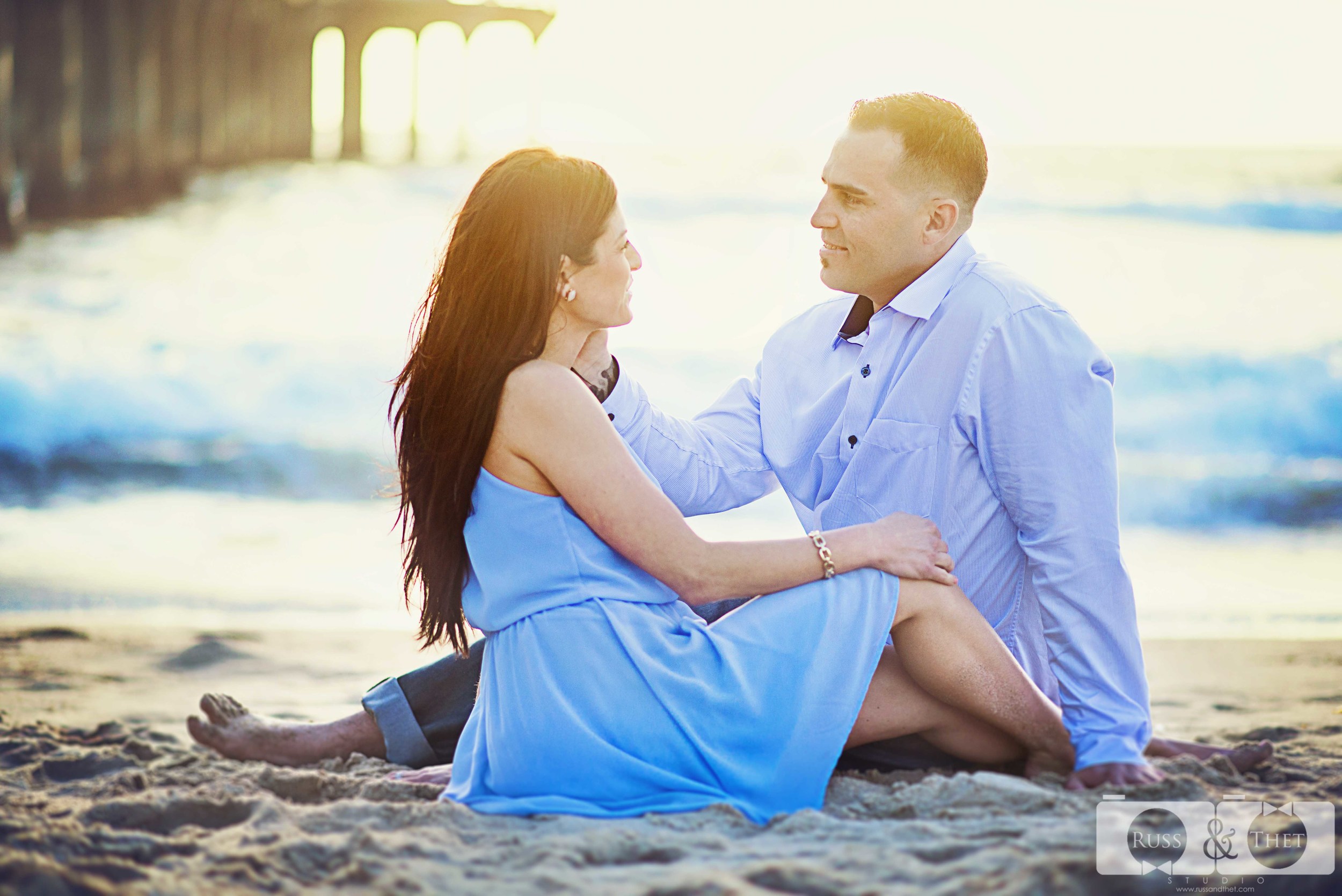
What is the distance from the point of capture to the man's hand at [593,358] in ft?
9.52

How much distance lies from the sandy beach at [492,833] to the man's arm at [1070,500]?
0.19m

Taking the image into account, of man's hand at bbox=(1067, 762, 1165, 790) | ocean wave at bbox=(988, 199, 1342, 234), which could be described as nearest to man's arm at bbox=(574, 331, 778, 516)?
man's hand at bbox=(1067, 762, 1165, 790)

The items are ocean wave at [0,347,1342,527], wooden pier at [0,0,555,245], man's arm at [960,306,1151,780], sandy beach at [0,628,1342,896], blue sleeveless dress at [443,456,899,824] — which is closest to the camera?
sandy beach at [0,628,1342,896]

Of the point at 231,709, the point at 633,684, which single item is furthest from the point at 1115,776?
the point at 231,709

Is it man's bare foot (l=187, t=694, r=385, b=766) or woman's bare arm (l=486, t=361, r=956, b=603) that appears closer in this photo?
woman's bare arm (l=486, t=361, r=956, b=603)

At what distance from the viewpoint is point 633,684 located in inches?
90.9

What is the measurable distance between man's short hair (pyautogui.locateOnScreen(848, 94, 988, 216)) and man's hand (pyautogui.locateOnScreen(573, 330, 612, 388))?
89 centimetres

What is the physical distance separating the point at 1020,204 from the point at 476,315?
14923mm

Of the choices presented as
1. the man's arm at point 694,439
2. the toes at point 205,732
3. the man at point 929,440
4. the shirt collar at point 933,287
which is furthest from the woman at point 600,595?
the toes at point 205,732

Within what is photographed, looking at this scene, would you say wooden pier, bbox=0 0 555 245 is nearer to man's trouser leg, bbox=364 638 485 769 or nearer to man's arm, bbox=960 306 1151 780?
man's trouser leg, bbox=364 638 485 769

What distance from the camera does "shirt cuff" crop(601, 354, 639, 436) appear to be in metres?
3.00

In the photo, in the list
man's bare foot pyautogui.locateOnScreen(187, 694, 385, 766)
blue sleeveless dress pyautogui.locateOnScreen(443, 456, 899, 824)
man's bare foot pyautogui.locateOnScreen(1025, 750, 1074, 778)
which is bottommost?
man's bare foot pyautogui.locateOnScreen(187, 694, 385, 766)

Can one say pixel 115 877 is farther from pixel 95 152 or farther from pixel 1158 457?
pixel 95 152

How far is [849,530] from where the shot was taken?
96.4 inches
